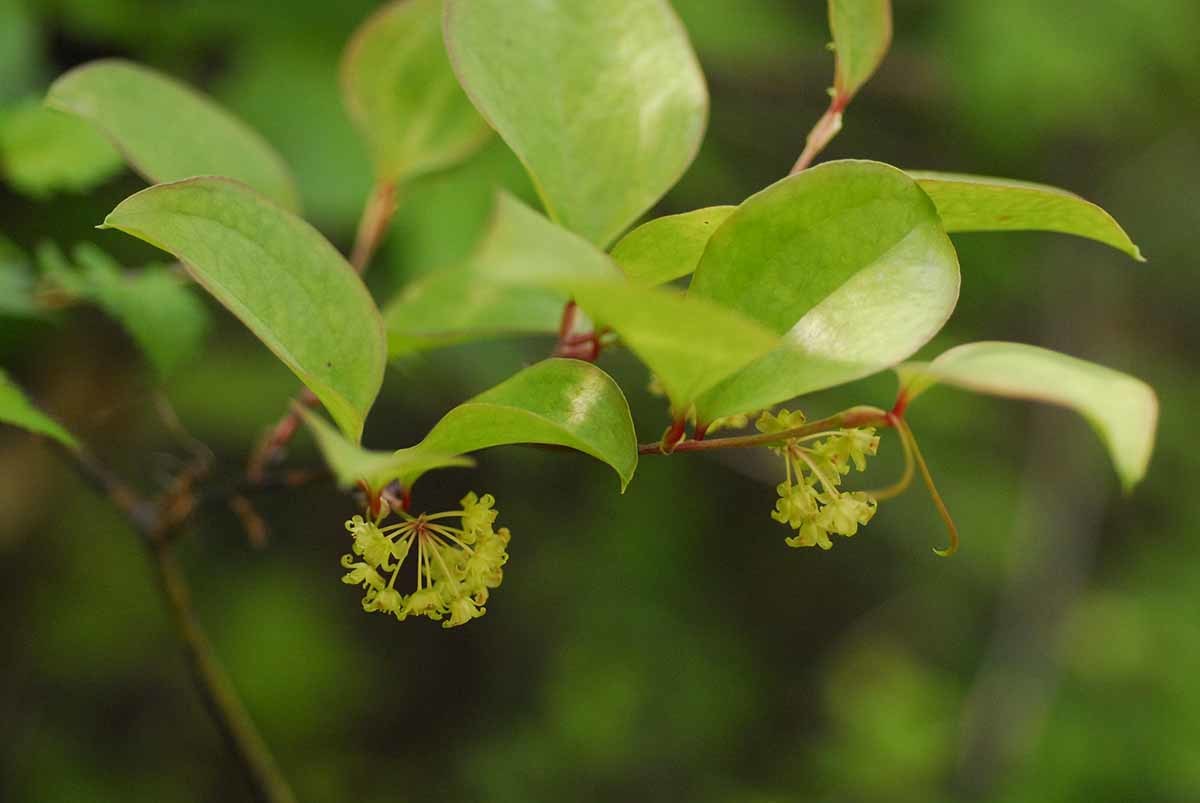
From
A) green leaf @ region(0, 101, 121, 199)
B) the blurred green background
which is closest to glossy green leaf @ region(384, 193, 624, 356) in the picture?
green leaf @ region(0, 101, 121, 199)

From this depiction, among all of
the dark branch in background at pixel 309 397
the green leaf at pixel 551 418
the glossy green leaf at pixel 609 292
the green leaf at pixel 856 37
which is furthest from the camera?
the dark branch in background at pixel 309 397

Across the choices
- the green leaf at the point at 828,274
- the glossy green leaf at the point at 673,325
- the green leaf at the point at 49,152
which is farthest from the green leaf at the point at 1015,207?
the green leaf at the point at 49,152

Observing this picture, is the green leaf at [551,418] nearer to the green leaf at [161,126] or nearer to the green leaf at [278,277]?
the green leaf at [278,277]

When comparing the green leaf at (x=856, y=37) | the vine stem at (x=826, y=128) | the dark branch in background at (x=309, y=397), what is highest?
the green leaf at (x=856, y=37)

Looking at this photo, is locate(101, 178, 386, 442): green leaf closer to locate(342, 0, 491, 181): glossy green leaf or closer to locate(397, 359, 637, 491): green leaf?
locate(397, 359, 637, 491): green leaf

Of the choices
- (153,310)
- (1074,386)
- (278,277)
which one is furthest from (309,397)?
(1074,386)

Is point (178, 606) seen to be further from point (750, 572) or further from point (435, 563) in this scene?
point (750, 572)

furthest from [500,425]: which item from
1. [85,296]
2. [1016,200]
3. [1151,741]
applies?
[1151,741]
